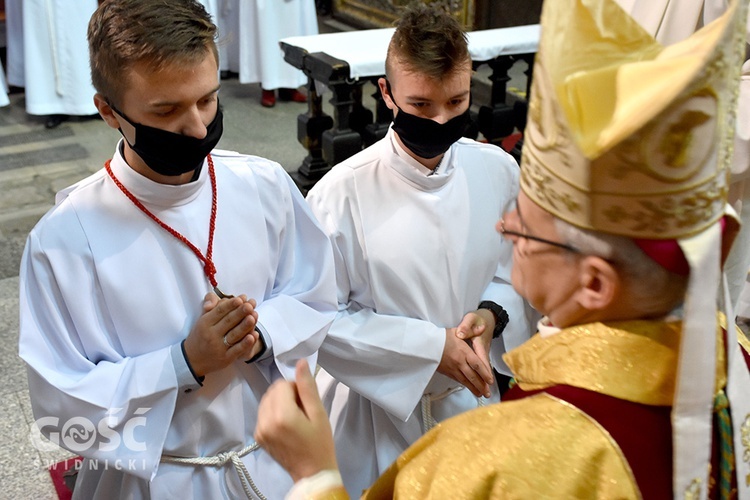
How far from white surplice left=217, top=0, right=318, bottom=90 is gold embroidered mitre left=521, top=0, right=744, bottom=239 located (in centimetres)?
644

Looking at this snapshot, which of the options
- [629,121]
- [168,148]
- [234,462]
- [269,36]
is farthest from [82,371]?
[269,36]

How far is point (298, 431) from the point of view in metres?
1.45

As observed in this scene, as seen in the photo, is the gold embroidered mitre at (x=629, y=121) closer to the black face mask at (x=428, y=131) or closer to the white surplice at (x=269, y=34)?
the black face mask at (x=428, y=131)

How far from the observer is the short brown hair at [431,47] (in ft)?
7.97

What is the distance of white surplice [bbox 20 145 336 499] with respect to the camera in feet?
6.46

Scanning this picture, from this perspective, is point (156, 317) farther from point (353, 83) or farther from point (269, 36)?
point (269, 36)

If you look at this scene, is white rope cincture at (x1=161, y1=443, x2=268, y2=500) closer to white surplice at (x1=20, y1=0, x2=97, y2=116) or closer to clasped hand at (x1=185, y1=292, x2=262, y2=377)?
clasped hand at (x1=185, y1=292, x2=262, y2=377)

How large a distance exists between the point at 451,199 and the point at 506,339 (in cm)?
50

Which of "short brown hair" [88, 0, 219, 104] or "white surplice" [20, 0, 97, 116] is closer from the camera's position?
"short brown hair" [88, 0, 219, 104]

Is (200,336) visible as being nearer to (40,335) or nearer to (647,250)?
(40,335)

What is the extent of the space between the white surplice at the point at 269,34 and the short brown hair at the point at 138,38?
220 inches

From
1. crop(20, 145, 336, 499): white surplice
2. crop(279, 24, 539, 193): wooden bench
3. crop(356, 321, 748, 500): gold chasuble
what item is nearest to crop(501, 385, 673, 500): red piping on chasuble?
crop(356, 321, 748, 500): gold chasuble

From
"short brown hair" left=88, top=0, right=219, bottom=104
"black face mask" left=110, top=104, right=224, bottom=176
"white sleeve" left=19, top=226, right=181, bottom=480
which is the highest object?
"short brown hair" left=88, top=0, right=219, bottom=104

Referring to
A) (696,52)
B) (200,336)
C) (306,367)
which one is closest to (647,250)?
(696,52)
